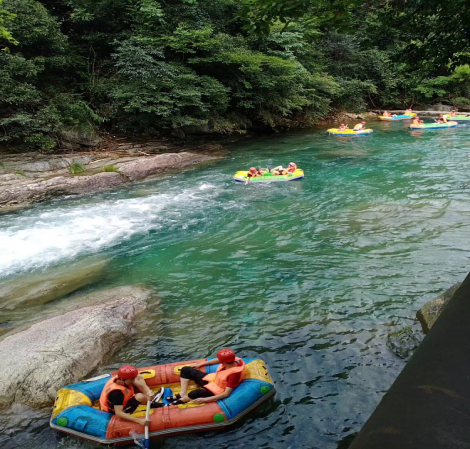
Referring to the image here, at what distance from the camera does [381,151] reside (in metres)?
16.6

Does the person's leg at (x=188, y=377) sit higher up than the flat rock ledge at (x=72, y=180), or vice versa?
the flat rock ledge at (x=72, y=180)

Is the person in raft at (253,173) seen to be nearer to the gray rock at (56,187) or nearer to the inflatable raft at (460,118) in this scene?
the gray rock at (56,187)

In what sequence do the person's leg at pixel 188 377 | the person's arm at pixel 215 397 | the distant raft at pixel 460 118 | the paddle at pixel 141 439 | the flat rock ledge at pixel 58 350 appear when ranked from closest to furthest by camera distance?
the paddle at pixel 141 439, the person's arm at pixel 215 397, the person's leg at pixel 188 377, the flat rock ledge at pixel 58 350, the distant raft at pixel 460 118

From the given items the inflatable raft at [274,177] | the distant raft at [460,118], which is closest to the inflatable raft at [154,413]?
the inflatable raft at [274,177]

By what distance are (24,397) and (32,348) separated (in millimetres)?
633

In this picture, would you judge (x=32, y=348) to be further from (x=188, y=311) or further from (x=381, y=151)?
(x=381, y=151)

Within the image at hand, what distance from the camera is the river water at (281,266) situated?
4.27m

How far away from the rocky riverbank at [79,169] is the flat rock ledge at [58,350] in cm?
746

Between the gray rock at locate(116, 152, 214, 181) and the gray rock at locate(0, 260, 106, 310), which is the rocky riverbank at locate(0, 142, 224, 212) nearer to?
the gray rock at locate(116, 152, 214, 181)

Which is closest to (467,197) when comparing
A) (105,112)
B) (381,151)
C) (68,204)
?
(381,151)

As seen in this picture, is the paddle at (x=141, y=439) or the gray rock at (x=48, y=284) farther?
the gray rock at (x=48, y=284)

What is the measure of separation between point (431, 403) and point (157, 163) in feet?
48.4

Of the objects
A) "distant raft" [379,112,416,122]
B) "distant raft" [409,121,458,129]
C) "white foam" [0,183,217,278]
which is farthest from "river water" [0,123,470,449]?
"distant raft" [379,112,416,122]

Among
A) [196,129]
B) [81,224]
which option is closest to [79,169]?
[81,224]
